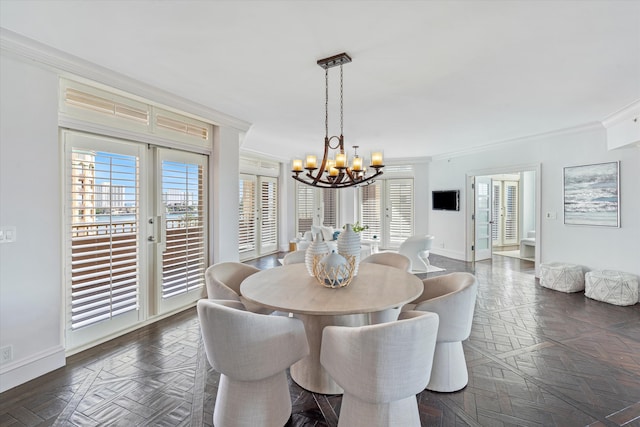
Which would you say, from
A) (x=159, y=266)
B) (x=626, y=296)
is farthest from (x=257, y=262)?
(x=626, y=296)

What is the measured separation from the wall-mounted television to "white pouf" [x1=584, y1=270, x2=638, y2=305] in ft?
10.1

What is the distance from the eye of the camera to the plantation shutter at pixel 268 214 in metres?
7.59

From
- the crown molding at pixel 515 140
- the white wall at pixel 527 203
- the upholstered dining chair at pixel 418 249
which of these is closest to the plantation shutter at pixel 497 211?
the white wall at pixel 527 203

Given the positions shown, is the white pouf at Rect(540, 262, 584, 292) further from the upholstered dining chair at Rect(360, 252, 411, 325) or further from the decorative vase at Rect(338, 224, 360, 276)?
the decorative vase at Rect(338, 224, 360, 276)

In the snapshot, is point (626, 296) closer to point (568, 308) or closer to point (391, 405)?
point (568, 308)

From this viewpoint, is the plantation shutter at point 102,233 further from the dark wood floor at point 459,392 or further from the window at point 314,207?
the window at point 314,207

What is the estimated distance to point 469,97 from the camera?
3.51 m

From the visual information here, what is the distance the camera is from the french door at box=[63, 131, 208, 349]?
279cm

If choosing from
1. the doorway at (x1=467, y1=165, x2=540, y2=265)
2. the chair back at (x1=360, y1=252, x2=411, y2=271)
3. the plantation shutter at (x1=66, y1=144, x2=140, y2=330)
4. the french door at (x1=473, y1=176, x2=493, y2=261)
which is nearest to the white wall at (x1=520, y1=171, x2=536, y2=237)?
the doorway at (x1=467, y1=165, x2=540, y2=265)

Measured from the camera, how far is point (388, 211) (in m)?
8.68

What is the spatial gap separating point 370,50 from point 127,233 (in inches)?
115

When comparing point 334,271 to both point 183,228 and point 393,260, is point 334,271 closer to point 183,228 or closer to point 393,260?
point 393,260

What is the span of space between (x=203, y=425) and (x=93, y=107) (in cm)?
285

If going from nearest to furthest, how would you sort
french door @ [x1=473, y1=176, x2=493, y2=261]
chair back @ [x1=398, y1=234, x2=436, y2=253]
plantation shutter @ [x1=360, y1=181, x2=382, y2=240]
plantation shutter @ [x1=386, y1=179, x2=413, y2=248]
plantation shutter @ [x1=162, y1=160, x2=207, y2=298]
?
plantation shutter @ [x1=162, y1=160, x2=207, y2=298] → chair back @ [x1=398, y1=234, x2=436, y2=253] → french door @ [x1=473, y1=176, x2=493, y2=261] → plantation shutter @ [x1=386, y1=179, x2=413, y2=248] → plantation shutter @ [x1=360, y1=181, x2=382, y2=240]
